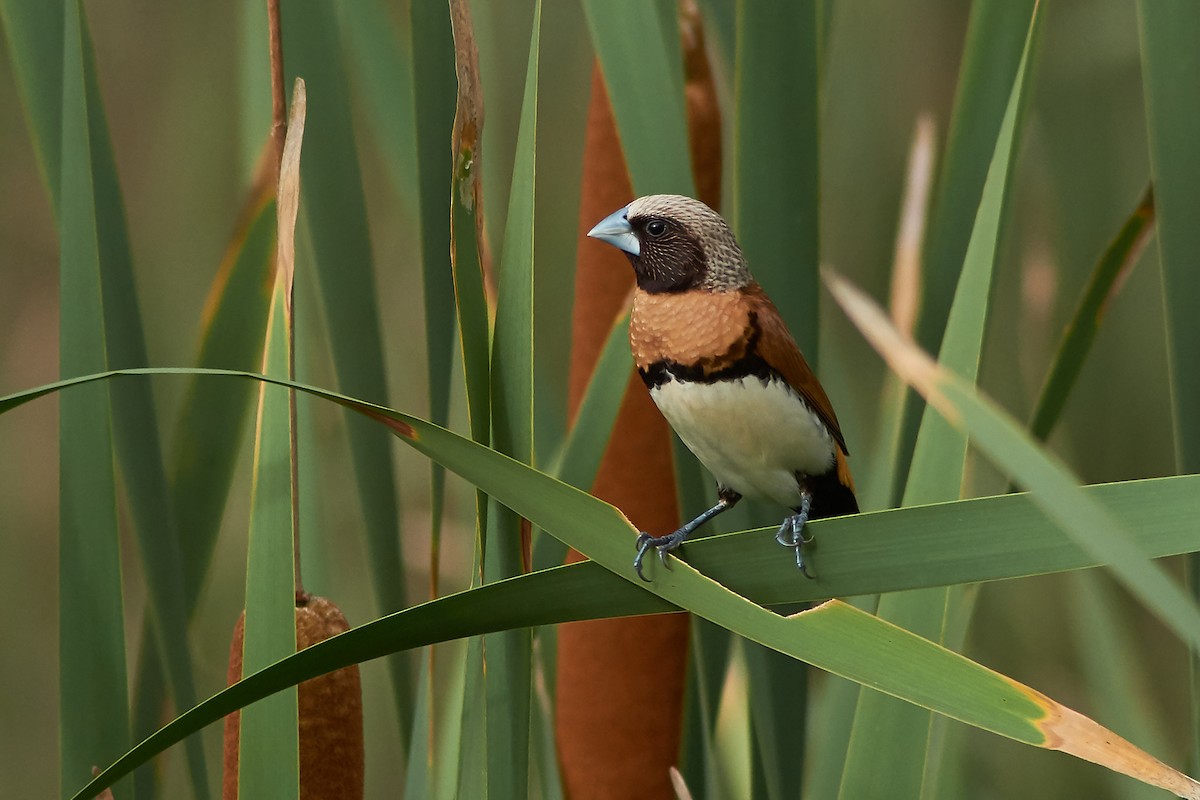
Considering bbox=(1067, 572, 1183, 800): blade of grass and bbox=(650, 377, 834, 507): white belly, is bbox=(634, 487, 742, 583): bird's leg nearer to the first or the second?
bbox=(650, 377, 834, 507): white belly

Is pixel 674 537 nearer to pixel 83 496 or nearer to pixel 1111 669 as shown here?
pixel 83 496

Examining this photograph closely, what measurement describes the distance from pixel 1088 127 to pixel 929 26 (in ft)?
1.14

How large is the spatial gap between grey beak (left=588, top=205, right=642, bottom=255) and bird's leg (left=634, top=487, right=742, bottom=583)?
0.18 metres

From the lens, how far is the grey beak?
0.71 metres

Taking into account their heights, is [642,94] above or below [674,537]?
above

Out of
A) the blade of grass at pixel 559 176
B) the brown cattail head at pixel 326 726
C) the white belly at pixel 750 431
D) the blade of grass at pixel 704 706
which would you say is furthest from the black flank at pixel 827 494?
the blade of grass at pixel 559 176

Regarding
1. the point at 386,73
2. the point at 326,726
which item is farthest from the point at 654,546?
the point at 386,73

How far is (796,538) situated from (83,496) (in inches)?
18.4

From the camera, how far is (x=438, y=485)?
799 mm

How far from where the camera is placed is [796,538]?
616 millimetres

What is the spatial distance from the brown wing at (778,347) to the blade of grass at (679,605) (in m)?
0.17

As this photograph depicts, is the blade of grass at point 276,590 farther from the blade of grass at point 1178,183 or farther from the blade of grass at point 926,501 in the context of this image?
the blade of grass at point 1178,183

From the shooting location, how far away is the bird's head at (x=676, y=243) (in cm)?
71

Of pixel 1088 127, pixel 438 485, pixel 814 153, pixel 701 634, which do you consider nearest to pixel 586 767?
pixel 701 634
